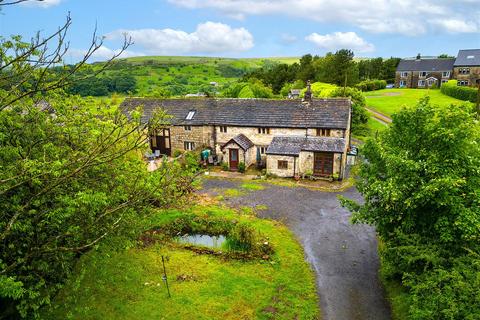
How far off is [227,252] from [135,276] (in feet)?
16.3

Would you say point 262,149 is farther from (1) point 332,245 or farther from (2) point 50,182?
(2) point 50,182

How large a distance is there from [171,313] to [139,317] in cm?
129

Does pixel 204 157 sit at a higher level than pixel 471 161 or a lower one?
lower

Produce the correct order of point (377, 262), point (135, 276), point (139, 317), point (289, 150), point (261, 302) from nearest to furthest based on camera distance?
1. point (139, 317)
2. point (261, 302)
3. point (135, 276)
4. point (377, 262)
5. point (289, 150)

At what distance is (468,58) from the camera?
84.6m

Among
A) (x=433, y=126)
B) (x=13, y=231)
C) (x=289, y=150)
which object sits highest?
(x=433, y=126)

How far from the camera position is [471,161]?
13.0m

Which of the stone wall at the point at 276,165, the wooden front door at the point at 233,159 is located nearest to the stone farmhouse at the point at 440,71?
the stone wall at the point at 276,165

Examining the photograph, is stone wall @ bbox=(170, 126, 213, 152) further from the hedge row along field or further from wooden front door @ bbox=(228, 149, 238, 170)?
the hedge row along field

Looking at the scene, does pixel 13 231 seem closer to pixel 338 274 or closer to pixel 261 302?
pixel 261 302

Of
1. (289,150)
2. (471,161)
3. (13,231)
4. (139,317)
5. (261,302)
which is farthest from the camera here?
(289,150)

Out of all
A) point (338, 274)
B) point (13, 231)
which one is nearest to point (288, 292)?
point (338, 274)

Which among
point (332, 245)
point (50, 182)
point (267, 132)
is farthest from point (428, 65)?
point (50, 182)

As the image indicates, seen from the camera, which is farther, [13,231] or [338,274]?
[338,274]
